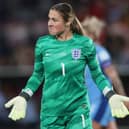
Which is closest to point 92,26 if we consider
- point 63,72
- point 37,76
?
point 37,76

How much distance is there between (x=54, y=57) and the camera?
772 cm

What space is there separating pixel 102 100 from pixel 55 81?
298 cm

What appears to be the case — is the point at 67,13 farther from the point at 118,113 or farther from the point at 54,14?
the point at 118,113

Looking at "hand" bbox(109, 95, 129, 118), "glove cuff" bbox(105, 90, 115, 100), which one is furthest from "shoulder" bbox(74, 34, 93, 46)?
"hand" bbox(109, 95, 129, 118)

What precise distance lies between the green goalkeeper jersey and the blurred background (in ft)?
19.5

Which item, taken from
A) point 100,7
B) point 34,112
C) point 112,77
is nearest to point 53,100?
point 112,77

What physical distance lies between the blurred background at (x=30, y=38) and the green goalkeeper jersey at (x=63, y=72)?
19.5ft

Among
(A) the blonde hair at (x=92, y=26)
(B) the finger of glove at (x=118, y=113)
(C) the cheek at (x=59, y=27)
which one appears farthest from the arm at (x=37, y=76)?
(A) the blonde hair at (x=92, y=26)

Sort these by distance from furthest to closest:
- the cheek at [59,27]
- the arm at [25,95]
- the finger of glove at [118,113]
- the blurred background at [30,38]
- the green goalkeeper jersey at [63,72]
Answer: the blurred background at [30,38], the cheek at [59,27], the green goalkeeper jersey at [63,72], the arm at [25,95], the finger of glove at [118,113]

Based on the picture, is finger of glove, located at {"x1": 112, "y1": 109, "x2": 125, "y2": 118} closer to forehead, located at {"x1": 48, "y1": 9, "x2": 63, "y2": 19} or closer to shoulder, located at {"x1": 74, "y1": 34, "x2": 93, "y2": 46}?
shoulder, located at {"x1": 74, "y1": 34, "x2": 93, "y2": 46}

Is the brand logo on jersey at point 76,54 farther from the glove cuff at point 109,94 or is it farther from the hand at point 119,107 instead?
the hand at point 119,107

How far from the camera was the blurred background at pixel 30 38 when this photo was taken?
14.0 metres

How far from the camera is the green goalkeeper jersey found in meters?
7.72

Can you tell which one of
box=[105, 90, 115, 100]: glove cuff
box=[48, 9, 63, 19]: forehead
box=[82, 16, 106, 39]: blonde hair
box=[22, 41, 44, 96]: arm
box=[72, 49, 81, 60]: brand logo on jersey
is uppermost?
box=[82, 16, 106, 39]: blonde hair
